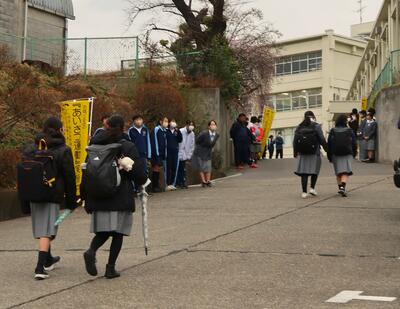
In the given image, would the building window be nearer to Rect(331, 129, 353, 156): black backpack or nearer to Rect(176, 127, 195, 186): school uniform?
Rect(176, 127, 195, 186): school uniform

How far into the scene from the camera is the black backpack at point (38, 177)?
→ 729 centimetres

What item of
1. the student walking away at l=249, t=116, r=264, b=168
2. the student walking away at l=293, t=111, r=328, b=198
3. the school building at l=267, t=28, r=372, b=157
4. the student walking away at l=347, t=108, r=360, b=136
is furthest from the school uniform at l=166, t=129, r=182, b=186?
the school building at l=267, t=28, r=372, b=157

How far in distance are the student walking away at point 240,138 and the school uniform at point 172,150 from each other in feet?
20.9

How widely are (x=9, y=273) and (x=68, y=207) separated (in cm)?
100

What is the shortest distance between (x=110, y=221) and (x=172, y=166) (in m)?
10.2

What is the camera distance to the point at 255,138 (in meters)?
25.3

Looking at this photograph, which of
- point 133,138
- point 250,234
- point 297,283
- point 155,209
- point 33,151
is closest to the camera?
point 297,283

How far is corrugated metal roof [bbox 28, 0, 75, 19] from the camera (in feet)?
90.6

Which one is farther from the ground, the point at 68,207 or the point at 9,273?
the point at 68,207

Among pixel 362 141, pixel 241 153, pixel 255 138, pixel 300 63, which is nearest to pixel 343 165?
pixel 241 153

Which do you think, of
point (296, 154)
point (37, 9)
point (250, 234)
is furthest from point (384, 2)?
point (250, 234)

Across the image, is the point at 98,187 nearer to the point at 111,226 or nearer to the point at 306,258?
the point at 111,226

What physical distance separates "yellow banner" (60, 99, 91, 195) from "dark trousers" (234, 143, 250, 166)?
1089 cm

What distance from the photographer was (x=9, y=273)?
25.1 feet
